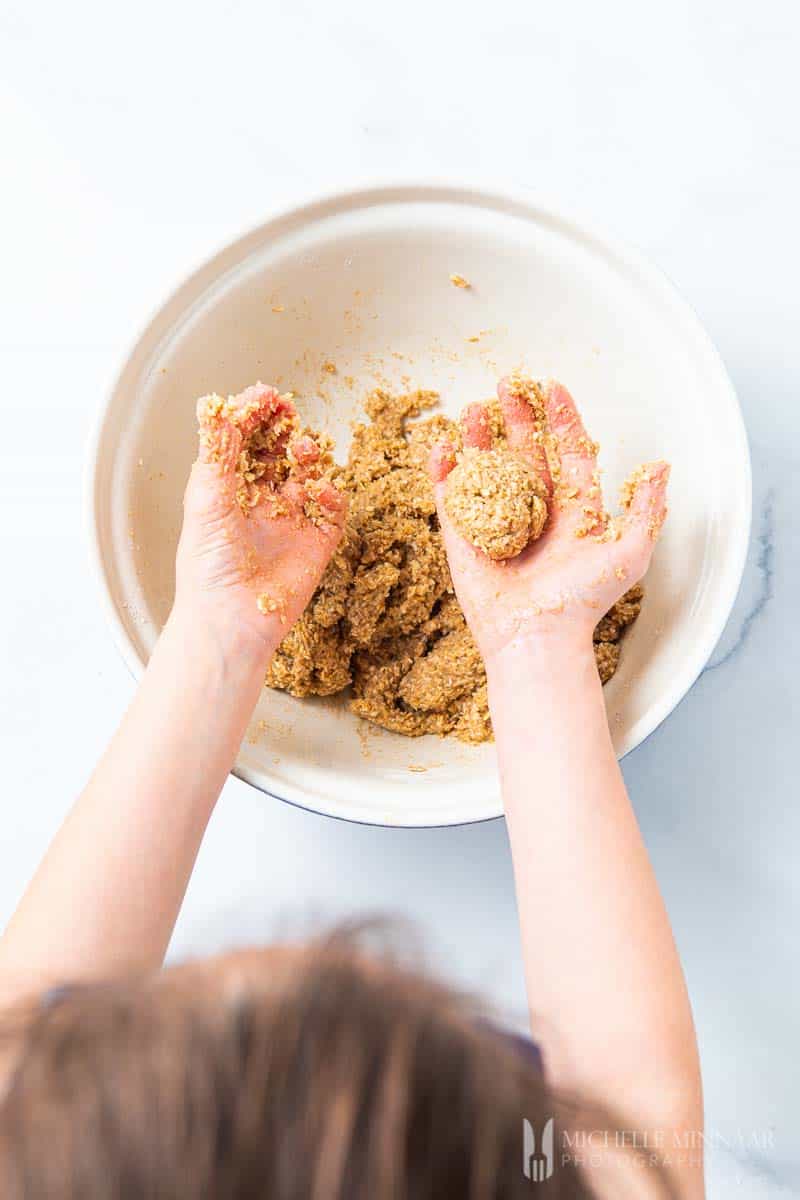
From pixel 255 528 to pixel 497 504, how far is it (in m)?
0.22

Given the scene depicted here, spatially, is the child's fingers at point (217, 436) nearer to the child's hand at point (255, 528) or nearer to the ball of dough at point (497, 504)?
the child's hand at point (255, 528)

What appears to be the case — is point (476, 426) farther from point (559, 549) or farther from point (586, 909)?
point (586, 909)

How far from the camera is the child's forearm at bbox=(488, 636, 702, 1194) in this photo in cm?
69

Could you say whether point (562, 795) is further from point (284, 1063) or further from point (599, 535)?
point (284, 1063)

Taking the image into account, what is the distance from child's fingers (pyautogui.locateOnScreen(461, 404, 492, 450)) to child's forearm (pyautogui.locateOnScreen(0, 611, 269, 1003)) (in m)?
0.29

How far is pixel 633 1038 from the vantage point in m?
0.69

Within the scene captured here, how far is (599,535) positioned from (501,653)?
0.45 feet

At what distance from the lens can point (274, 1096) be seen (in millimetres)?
443

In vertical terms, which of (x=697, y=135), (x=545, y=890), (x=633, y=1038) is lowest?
(x=633, y=1038)

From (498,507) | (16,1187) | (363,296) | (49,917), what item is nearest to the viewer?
(16,1187)

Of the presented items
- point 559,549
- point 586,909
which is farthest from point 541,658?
point 586,909

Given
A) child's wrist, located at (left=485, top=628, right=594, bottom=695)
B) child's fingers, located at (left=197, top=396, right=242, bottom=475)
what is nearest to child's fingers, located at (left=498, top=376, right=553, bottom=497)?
child's wrist, located at (left=485, top=628, right=594, bottom=695)

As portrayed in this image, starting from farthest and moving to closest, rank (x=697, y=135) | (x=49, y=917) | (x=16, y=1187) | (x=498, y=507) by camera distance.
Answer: (x=697, y=135), (x=498, y=507), (x=49, y=917), (x=16, y=1187)

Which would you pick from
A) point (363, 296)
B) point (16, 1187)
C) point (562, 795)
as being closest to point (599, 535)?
point (562, 795)
